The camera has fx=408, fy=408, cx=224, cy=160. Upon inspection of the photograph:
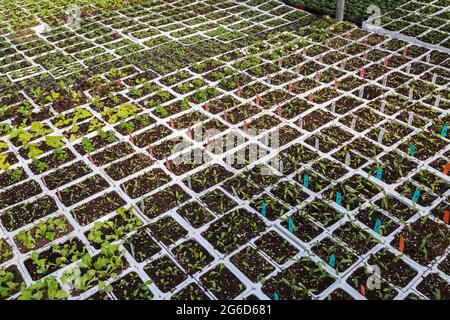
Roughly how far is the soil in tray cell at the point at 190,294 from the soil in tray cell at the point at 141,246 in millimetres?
530

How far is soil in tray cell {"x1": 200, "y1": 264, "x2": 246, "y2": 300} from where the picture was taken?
362cm

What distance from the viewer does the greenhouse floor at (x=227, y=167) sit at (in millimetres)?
3777

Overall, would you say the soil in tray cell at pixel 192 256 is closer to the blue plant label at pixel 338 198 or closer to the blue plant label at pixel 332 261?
the blue plant label at pixel 332 261

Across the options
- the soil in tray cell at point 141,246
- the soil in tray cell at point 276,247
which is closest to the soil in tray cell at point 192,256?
the soil in tray cell at point 141,246

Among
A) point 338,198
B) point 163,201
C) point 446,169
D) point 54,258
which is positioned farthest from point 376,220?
point 54,258

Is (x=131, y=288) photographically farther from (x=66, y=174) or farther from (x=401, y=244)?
(x=401, y=244)

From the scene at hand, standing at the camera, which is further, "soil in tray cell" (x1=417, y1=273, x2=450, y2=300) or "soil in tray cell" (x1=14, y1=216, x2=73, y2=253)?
"soil in tray cell" (x1=14, y1=216, x2=73, y2=253)

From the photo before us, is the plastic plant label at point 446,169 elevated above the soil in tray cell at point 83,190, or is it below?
above

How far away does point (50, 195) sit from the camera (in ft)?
15.5

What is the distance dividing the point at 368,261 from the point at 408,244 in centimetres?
47

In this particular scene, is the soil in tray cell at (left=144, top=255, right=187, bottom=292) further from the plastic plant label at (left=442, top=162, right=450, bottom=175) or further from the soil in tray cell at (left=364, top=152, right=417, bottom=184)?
the plastic plant label at (left=442, top=162, right=450, bottom=175)

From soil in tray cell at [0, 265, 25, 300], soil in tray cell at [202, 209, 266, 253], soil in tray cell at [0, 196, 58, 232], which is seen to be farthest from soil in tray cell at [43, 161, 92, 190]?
soil in tray cell at [202, 209, 266, 253]

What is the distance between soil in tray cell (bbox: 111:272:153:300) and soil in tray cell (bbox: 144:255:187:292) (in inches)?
4.5

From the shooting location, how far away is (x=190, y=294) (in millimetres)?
3621
